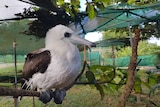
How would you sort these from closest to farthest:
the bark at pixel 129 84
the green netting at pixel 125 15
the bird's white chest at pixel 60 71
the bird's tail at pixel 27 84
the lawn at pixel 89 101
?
the bark at pixel 129 84
the bird's white chest at pixel 60 71
the bird's tail at pixel 27 84
the green netting at pixel 125 15
the lawn at pixel 89 101

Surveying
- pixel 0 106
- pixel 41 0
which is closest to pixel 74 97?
pixel 0 106

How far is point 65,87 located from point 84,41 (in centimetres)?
21

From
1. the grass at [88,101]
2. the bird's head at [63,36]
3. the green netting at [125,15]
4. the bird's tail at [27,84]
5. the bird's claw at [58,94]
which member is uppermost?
the green netting at [125,15]

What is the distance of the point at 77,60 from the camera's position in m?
1.04

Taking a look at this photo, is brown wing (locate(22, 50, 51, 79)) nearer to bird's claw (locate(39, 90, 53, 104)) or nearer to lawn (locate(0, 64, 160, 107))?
bird's claw (locate(39, 90, 53, 104))

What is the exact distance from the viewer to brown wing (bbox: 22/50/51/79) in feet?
3.45

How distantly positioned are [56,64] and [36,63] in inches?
3.8

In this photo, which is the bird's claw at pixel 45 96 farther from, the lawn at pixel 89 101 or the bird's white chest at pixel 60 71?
the lawn at pixel 89 101

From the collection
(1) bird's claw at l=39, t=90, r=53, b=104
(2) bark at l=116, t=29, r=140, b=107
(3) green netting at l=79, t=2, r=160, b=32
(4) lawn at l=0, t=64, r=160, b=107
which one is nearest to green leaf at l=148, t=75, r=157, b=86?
(2) bark at l=116, t=29, r=140, b=107

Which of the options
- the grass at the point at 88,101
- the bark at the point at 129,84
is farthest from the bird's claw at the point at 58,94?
the grass at the point at 88,101

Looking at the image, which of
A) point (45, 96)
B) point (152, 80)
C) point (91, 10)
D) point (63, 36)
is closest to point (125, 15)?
point (152, 80)

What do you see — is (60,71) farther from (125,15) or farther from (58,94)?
(125,15)

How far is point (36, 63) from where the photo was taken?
1.08 meters

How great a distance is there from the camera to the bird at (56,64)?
1.02 metres
